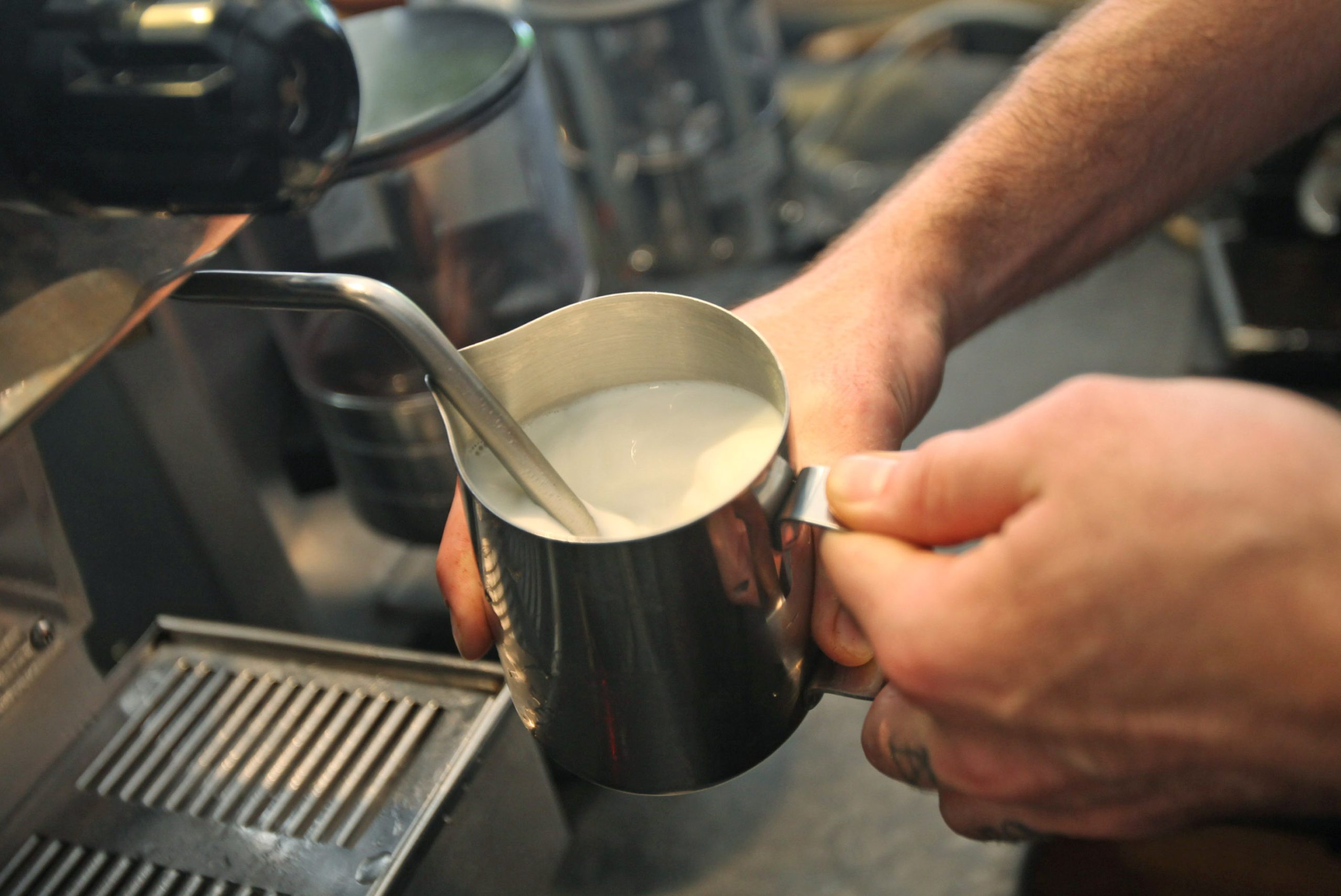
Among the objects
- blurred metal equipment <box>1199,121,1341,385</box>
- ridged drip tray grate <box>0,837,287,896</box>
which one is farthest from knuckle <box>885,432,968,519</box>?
blurred metal equipment <box>1199,121,1341,385</box>

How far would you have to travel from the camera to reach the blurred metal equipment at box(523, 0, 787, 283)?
0.97 m

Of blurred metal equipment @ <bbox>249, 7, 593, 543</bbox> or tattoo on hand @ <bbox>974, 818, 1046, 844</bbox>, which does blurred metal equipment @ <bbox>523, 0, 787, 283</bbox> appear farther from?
tattoo on hand @ <bbox>974, 818, 1046, 844</bbox>

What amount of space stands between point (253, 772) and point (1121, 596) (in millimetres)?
402

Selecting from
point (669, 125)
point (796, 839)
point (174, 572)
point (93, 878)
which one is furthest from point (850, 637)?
point (669, 125)

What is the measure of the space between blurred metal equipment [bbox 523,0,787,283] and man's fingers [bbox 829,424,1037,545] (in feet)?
2.33

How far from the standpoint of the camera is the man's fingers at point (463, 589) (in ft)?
1.46

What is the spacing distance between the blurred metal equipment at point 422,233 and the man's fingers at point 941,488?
40 cm

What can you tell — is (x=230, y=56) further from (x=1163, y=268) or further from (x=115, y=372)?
(x=1163, y=268)

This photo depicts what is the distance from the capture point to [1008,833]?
38 cm

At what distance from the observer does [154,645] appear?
583mm

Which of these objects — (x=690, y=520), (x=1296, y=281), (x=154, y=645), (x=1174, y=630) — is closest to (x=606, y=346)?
(x=690, y=520)

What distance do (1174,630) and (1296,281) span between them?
76 centimetres

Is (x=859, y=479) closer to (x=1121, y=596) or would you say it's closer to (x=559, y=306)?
(x=1121, y=596)

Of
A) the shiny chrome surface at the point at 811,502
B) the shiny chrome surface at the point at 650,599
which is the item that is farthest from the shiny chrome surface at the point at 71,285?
the shiny chrome surface at the point at 811,502
